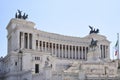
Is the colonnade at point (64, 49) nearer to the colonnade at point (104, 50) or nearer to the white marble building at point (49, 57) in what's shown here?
the white marble building at point (49, 57)

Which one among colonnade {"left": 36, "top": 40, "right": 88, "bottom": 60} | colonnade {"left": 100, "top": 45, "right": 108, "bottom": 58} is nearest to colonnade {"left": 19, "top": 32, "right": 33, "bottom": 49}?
colonnade {"left": 36, "top": 40, "right": 88, "bottom": 60}

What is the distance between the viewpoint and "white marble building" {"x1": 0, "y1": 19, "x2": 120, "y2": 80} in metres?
61.0

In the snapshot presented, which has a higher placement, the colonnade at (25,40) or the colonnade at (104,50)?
the colonnade at (25,40)

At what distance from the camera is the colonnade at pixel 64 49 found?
3695 inches

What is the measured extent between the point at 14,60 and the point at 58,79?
19.5 m

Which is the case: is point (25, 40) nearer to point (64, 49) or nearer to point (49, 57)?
point (49, 57)

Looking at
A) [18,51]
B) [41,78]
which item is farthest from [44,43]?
[41,78]

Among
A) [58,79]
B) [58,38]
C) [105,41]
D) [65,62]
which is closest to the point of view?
[58,79]

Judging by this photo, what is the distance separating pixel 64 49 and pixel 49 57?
25579 mm

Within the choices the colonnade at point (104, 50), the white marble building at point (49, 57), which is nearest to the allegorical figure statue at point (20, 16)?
the white marble building at point (49, 57)

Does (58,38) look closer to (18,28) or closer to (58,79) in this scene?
(18,28)

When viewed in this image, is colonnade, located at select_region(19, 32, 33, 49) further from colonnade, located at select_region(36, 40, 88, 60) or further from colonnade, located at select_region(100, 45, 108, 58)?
colonnade, located at select_region(100, 45, 108, 58)

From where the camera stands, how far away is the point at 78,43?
104500mm

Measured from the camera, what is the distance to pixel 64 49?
10162 cm
